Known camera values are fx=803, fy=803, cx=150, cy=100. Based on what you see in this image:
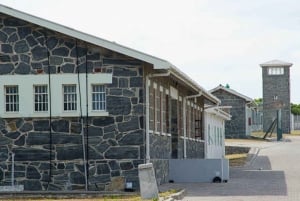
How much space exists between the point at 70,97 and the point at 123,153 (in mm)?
2301

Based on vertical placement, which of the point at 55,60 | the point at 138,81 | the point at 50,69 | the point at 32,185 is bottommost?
the point at 32,185

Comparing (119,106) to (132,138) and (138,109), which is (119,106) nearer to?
(138,109)

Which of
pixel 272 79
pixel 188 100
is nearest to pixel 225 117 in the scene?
pixel 188 100

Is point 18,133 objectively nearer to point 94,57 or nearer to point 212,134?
point 94,57

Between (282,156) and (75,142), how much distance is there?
77.6 feet

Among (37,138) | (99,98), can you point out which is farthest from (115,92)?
(37,138)

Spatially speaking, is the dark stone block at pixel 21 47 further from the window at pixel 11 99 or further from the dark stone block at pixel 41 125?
the dark stone block at pixel 41 125

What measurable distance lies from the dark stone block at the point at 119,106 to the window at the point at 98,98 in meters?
0.24

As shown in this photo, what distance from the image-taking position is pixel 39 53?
23156 mm

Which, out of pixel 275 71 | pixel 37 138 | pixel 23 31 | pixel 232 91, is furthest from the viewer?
pixel 275 71

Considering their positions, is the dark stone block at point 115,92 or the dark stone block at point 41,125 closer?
the dark stone block at point 115,92

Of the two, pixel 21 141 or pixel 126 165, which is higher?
pixel 21 141

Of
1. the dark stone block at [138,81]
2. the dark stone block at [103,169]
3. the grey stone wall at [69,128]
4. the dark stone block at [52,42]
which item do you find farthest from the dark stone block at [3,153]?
the dark stone block at [138,81]

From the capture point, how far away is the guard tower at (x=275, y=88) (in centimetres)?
7562
